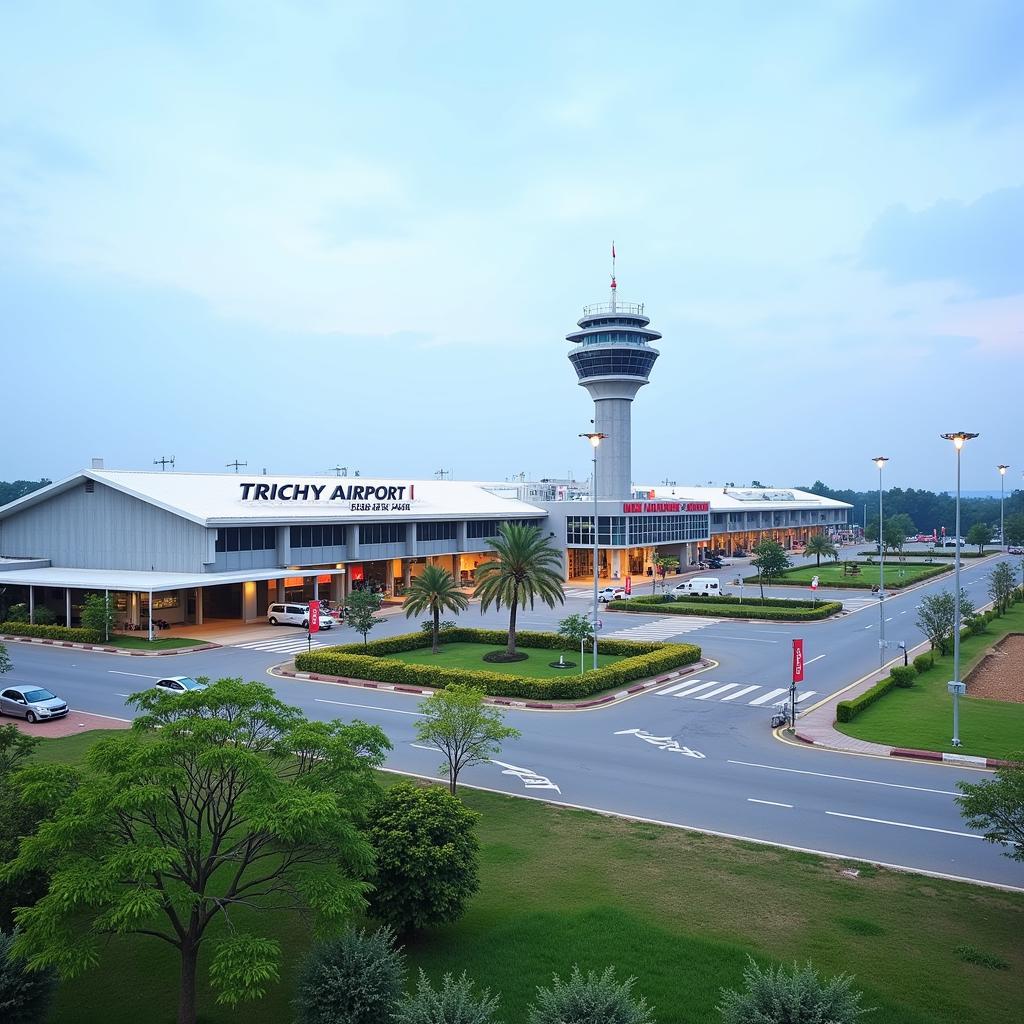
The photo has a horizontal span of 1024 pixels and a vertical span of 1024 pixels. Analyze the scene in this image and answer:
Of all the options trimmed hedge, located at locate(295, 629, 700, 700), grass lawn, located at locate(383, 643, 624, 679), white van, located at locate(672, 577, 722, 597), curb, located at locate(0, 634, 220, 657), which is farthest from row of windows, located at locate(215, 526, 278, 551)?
white van, located at locate(672, 577, 722, 597)

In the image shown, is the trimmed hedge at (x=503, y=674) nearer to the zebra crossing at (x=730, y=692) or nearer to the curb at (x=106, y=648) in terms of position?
the zebra crossing at (x=730, y=692)

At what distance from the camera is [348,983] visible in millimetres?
12297

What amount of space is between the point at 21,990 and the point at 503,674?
2716 cm

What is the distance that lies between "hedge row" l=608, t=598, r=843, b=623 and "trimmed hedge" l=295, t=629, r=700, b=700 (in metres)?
19.1

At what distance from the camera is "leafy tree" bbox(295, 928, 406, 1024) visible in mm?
12172

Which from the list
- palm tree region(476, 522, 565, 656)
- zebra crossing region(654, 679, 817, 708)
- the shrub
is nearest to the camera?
zebra crossing region(654, 679, 817, 708)

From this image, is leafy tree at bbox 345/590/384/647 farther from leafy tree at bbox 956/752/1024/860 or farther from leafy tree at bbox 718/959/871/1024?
leafy tree at bbox 718/959/871/1024

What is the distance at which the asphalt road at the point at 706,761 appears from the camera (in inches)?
832

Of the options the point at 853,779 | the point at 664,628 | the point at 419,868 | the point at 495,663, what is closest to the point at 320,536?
the point at 495,663

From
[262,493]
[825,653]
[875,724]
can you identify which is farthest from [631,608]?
[875,724]

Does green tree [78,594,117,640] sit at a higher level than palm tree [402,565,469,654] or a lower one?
lower

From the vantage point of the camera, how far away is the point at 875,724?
105 ft

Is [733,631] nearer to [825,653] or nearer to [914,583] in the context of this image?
[825,653]

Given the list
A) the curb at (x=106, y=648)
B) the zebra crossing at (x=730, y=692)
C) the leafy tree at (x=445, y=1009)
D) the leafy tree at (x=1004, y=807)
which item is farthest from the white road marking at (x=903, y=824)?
the curb at (x=106, y=648)
